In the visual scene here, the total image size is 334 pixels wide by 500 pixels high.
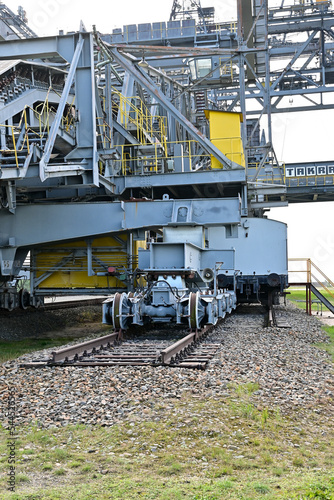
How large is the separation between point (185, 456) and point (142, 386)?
74.2 inches

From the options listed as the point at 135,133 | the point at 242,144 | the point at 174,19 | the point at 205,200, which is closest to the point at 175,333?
the point at 205,200

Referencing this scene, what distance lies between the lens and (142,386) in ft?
20.0

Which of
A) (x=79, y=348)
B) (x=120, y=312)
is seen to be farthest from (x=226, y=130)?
(x=79, y=348)

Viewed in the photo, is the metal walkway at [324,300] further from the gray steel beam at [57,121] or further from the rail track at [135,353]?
the gray steel beam at [57,121]

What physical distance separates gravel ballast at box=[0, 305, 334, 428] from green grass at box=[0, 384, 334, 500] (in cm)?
25

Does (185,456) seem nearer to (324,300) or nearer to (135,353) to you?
(135,353)

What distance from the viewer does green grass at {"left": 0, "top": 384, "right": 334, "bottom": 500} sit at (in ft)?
12.0

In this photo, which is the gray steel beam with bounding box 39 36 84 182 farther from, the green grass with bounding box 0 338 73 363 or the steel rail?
the steel rail

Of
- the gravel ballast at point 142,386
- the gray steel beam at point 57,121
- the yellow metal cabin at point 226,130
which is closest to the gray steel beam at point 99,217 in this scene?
the yellow metal cabin at point 226,130

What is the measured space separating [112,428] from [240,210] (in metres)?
9.19

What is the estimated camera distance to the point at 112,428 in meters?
4.82

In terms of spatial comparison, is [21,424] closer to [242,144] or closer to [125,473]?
[125,473]

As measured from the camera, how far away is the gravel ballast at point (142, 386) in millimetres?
5309

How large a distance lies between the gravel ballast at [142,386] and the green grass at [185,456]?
253mm
